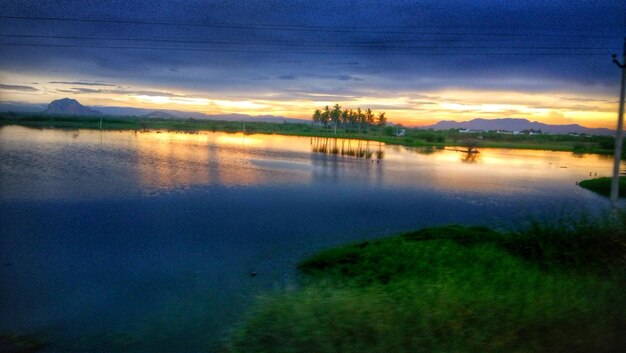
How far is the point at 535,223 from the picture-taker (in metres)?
12.4

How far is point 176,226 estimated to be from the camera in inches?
706

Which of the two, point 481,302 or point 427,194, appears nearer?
point 481,302

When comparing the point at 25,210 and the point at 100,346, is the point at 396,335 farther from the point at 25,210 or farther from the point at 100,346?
the point at 25,210

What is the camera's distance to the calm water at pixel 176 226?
382 inches

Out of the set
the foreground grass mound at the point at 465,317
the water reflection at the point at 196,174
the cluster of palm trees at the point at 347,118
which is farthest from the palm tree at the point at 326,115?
the foreground grass mound at the point at 465,317

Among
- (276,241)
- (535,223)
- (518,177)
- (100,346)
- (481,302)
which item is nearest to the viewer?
(481,302)

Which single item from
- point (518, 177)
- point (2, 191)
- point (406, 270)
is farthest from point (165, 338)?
point (518, 177)

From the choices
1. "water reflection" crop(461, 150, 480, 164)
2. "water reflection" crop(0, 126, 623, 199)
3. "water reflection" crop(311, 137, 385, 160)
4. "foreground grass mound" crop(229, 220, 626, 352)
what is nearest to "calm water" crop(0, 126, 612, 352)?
"water reflection" crop(0, 126, 623, 199)

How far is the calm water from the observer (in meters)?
9.70

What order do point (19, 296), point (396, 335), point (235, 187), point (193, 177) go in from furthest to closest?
point (193, 177)
point (235, 187)
point (19, 296)
point (396, 335)

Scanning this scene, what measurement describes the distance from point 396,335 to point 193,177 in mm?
27581

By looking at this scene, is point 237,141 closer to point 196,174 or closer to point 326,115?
point 196,174

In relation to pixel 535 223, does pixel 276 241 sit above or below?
below

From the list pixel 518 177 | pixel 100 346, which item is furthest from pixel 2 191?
pixel 518 177
